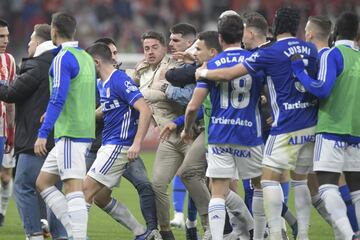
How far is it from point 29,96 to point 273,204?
282cm

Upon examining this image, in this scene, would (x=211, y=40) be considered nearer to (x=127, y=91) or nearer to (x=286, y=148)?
(x=127, y=91)

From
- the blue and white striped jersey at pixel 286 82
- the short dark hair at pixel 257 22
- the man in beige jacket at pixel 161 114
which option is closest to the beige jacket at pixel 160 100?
the man in beige jacket at pixel 161 114

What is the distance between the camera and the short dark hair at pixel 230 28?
30.6 feet

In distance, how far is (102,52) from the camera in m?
10.1

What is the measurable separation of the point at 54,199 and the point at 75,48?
1.46m

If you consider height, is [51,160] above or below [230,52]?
below

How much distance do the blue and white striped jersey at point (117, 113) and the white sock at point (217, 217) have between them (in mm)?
1260

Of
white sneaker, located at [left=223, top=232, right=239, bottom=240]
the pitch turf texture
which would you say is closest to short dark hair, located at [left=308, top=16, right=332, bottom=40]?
white sneaker, located at [left=223, top=232, right=239, bottom=240]

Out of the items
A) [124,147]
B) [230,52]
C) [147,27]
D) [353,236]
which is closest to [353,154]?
[353,236]

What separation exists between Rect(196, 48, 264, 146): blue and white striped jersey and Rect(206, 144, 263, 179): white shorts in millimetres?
70

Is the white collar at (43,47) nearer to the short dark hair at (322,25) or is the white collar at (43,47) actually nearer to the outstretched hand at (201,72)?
the outstretched hand at (201,72)

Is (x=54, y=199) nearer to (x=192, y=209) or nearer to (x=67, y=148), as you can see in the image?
(x=67, y=148)

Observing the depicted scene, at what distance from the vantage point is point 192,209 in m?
11.2

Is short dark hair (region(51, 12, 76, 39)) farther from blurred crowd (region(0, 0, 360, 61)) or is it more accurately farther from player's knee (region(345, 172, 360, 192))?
blurred crowd (region(0, 0, 360, 61))
